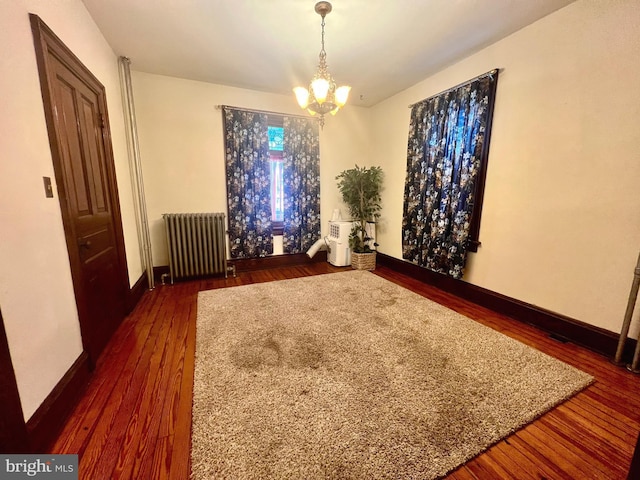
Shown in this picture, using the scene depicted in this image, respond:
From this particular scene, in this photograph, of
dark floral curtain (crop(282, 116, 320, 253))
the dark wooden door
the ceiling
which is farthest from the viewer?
dark floral curtain (crop(282, 116, 320, 253))

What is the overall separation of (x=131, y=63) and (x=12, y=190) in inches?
104

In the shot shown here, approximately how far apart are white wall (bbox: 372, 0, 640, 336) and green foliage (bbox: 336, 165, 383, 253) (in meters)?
1.68

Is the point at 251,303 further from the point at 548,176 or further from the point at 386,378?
the point at 548,176

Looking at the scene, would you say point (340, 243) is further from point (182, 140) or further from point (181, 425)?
point (181, 425)

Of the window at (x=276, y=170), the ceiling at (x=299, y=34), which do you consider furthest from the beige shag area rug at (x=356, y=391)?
the ceiling at (x=299, y=34)

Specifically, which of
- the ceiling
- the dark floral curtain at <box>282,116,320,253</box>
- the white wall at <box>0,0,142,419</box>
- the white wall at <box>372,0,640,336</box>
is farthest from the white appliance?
the white wall at <box>0,0,142,419</box>

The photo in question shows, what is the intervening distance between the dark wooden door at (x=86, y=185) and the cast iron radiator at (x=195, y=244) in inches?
33.7

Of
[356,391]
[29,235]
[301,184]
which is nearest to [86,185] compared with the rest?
[29,235]

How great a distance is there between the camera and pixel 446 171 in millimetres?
2975

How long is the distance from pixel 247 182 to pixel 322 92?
77.8 inches

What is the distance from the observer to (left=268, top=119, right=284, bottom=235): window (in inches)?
150

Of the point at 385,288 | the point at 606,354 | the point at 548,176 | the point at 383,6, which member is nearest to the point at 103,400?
the point at 385,288

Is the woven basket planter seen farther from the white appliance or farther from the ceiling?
the ceiling

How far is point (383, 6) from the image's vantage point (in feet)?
6.40
